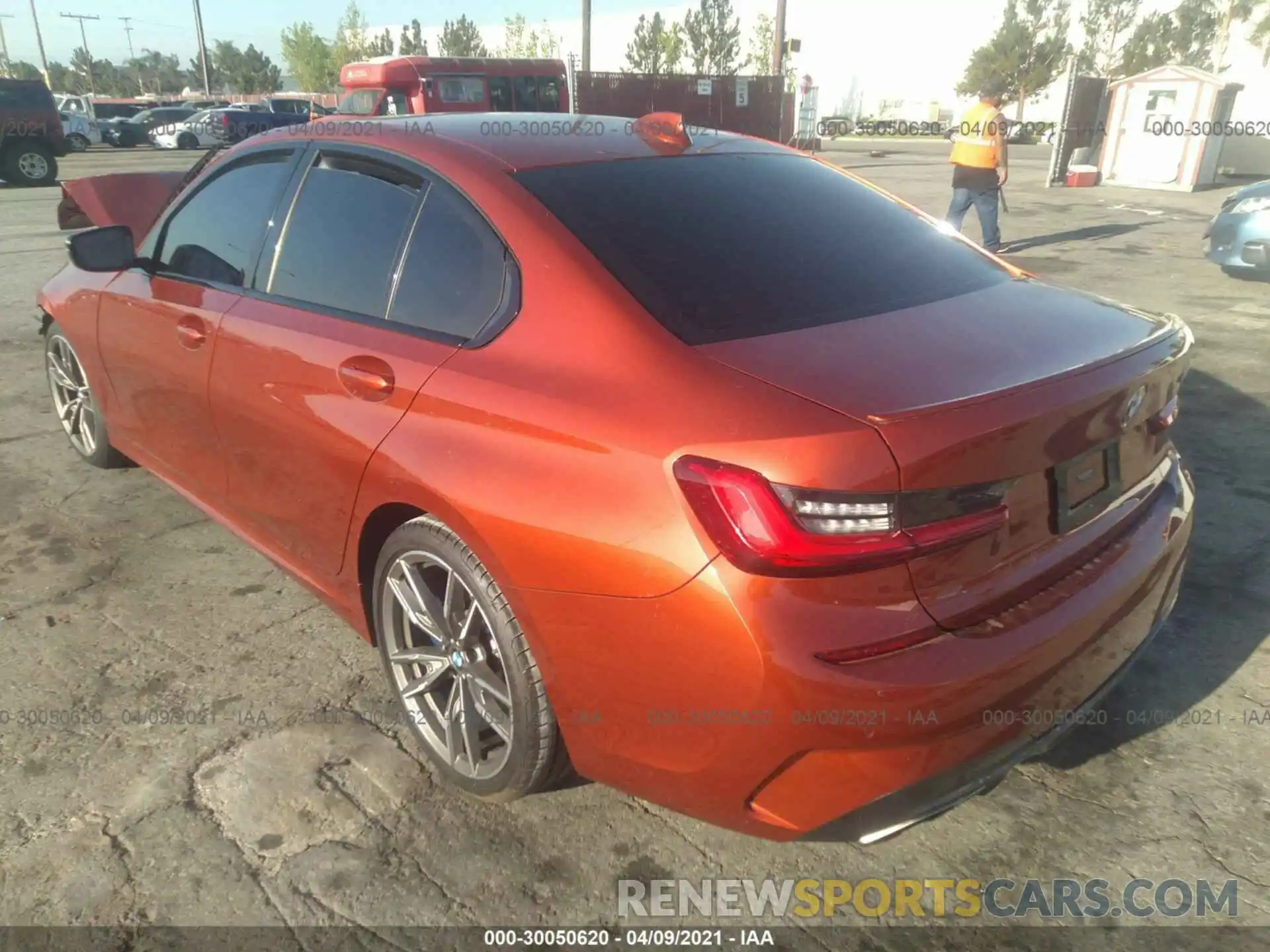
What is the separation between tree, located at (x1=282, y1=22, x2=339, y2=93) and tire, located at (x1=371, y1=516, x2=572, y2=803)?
8829cm

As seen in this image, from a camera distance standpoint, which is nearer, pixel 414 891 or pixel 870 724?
pixel 870 724

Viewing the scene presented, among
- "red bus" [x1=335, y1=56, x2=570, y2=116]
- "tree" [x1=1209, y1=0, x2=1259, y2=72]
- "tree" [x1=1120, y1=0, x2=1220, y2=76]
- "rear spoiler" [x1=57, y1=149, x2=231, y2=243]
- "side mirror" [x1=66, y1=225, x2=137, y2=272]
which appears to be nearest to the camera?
"side mirror" [x1=66, y1=225, x2=137, y2=272]

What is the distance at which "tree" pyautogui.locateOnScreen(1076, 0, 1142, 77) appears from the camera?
59.4 metres

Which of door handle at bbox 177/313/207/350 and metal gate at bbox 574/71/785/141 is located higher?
metal gate at bbox 574/71/785/141

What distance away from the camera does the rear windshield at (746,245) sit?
2092 millimetres

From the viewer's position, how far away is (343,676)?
293 cm

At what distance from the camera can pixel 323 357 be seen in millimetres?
2514

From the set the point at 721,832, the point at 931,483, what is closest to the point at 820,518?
the point at 931,483

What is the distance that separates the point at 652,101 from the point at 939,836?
20851 mm

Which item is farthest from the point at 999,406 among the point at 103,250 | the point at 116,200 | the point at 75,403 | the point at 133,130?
the point at 133,130

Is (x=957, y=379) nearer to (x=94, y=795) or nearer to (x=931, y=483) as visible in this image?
(x=931, y=483)

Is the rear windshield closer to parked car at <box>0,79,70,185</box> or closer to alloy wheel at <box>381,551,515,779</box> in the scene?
alloy wheel at <box>381,551,515,779</box>

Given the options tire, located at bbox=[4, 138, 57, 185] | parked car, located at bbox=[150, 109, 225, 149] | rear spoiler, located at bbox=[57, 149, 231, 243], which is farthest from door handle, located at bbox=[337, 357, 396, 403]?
parked car, located at bbox=[150, 109, 225, 149]
